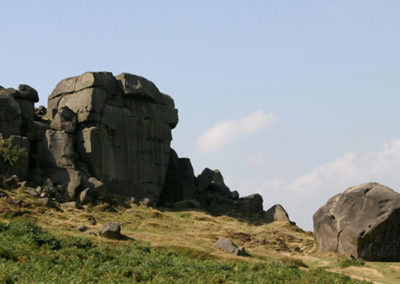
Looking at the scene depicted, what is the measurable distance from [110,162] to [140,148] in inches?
215

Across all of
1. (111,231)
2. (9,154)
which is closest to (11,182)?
(9,154)

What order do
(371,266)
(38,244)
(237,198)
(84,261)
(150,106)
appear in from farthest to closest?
(237,198), (150,106), (371,266), (38,244), (84,261)

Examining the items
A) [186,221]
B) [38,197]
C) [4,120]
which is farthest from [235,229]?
[4,120]

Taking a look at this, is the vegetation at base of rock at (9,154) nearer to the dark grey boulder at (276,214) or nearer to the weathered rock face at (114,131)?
the weathered rock face at (114,131)

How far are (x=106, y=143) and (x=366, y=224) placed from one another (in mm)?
34176

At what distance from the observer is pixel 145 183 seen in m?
74.9

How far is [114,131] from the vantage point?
73.2 metres

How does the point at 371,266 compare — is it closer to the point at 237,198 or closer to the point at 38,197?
the point at 38,197

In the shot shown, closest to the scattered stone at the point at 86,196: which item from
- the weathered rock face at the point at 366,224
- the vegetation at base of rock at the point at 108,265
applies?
the vegetation at base of rock at the point at 108,265

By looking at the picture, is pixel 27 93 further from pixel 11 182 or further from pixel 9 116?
pixel 11 182

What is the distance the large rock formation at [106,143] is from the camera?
66.2 m

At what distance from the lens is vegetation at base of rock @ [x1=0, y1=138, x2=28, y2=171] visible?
6188cm

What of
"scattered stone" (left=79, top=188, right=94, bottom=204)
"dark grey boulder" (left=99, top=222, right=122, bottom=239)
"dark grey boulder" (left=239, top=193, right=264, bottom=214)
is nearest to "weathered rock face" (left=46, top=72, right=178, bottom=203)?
"scattered stone" (left=79, top=188, right=94, bottom=204)

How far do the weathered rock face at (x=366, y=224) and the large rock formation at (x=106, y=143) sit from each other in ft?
80.5
